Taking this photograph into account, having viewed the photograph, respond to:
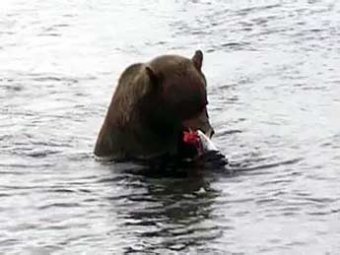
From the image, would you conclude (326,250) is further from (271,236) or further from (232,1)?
(232,1)

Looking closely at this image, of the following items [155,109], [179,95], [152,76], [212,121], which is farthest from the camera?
[212,121]

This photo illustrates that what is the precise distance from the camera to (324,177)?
10688mm

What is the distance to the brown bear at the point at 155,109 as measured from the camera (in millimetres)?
10938

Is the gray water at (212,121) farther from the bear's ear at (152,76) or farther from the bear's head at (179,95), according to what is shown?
the bear's ear at (152,76)

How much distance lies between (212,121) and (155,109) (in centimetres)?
225

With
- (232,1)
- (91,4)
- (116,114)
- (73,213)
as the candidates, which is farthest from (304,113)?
(91,4)

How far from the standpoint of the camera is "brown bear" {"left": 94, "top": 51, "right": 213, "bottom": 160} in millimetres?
10938

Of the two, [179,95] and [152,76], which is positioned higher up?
[152,76]

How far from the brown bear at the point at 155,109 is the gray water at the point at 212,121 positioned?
266 mm

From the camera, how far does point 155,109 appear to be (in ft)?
36.6

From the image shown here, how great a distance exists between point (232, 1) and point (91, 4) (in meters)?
2.62

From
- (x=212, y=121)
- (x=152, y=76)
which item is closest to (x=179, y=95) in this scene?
(x=152, y=76)

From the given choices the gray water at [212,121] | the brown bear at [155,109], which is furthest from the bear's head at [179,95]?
the gray water at [212,121]

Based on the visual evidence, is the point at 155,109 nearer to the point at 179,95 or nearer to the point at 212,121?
the point at 179,95
